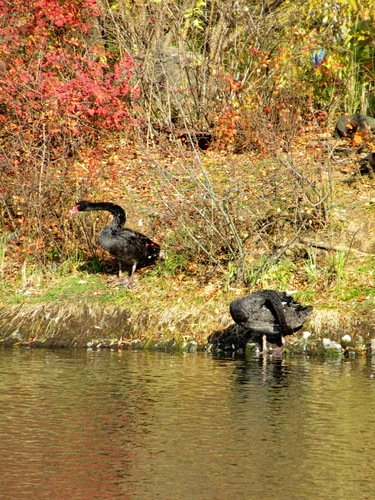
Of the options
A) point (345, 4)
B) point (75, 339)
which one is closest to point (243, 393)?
point (75, 339)

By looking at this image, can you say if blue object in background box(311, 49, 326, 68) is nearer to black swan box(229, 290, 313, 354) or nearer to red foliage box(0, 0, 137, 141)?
red foliage box(0, 0, 137, 141)

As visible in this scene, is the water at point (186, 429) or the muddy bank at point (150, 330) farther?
the muddy bank at point (150, 330)

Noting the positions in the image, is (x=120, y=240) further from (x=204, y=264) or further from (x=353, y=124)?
(x=353, y=124)

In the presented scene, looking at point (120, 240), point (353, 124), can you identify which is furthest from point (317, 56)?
point (120, 240)

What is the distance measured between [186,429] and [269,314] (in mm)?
4807

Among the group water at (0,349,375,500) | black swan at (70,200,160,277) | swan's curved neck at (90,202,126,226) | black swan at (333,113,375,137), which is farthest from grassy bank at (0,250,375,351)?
black swan at (333,113,375,137)

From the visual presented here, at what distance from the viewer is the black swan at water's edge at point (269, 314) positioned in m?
14.4

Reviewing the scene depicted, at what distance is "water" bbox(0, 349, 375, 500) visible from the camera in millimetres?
7961

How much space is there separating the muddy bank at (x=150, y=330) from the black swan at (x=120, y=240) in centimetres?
98

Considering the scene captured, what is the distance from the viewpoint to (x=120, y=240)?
1658cm

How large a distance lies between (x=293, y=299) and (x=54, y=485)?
7.68 m

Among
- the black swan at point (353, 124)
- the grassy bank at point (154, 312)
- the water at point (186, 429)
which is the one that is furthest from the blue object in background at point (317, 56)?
the water at point (186, 429)

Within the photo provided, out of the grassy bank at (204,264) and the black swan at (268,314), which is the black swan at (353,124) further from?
the black swan at (268,314)

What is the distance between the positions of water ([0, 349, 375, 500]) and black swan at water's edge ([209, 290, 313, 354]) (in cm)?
50
